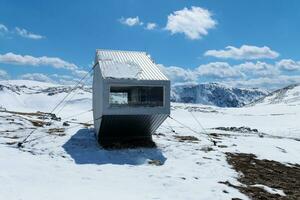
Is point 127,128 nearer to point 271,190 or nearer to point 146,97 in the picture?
point 146,97

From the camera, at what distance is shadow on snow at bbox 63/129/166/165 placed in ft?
95.9

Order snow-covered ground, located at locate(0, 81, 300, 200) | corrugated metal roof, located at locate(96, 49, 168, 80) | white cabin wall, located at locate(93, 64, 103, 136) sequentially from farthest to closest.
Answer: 1. corrugated metal roof, located at locate(96, 49, 168, 80)
2. white cabin wall, located at locate(93, 64, 103, 136)
3. snow-covered ground, located at locate(0, 81, 300, 200)

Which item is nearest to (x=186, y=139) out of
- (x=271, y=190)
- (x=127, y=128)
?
(x=127, y=128)

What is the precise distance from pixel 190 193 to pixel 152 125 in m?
14.2

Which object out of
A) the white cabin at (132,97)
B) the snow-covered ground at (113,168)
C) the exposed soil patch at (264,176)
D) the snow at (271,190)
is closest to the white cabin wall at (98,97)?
the white cabin at (132,97)

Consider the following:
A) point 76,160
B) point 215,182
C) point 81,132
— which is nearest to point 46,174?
point 76,160

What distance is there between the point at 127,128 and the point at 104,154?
210 inches

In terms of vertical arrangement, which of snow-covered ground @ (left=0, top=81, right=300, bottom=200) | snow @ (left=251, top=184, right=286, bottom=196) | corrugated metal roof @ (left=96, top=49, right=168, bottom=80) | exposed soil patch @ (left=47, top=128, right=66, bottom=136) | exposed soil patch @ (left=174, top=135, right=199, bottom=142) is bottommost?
snow @ (left=251, top=184, right=286, bottom=196)

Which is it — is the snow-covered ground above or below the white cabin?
below

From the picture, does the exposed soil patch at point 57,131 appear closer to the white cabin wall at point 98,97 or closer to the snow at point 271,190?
the white cabin wall at point 98,97

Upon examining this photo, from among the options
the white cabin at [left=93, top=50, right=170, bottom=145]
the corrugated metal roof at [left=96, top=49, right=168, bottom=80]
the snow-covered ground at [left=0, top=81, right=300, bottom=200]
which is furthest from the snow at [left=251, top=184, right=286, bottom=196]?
the corrugated metal roof at [left=96, top=49, right=168, bottom=80]

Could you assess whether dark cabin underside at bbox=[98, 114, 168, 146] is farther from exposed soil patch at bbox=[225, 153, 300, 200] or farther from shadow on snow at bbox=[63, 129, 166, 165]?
exposed soil patch at bbox=[225, 153, 300, 200]

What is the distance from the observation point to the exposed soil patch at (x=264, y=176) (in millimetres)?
23656

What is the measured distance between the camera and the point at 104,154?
1216 inches
